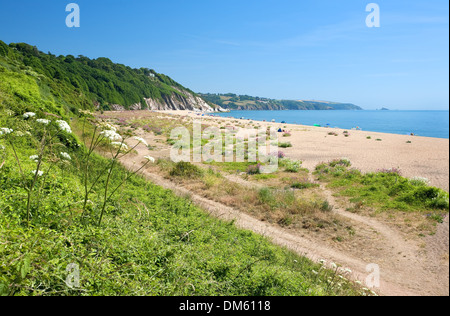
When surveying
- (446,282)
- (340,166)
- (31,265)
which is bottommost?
(446,282)

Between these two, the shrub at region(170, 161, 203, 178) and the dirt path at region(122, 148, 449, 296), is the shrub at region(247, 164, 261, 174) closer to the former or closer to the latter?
the shrub at region(170, 161, 203, 178)

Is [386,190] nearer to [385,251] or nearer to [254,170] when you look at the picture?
[385,251]

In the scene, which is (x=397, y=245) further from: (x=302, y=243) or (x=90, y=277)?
(x=90, y=277)

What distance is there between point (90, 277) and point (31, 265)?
598mm

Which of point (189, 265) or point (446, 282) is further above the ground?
point (189, 265)

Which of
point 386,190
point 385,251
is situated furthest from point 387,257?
point 386,190

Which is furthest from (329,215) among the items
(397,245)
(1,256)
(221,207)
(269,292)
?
(1,256)

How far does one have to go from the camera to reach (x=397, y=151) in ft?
89.1

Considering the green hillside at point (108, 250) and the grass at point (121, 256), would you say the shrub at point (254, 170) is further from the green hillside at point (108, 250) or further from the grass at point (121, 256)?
the grass at point (121, 256)

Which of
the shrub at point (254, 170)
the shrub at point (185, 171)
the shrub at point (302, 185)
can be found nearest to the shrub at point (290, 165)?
the shrub at point (254, 170)

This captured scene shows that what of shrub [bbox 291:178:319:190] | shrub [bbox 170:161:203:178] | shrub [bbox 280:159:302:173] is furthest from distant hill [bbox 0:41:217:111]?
shrub [bbox 280:159:302:173]

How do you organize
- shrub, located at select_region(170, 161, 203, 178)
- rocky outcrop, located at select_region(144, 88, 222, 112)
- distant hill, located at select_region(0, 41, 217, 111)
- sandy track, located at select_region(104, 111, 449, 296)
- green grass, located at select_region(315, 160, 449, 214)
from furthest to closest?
rocky outcrop, located at select_region(144, 88, 222, 112)
distant hill, located at select_region(0, 41, 217, 111)
shrub, located at select_region(170, 161, 203, 178)
green grass, located at select_region(315, 160, 449, 214)
sandy track, located at select_region(104, 111, 449, 296)

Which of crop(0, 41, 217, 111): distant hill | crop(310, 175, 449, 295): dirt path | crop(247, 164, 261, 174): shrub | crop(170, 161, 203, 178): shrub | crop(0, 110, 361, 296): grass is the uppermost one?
crop(0, 41, 217, 111): distant hill

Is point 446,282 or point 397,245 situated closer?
point 446,282
